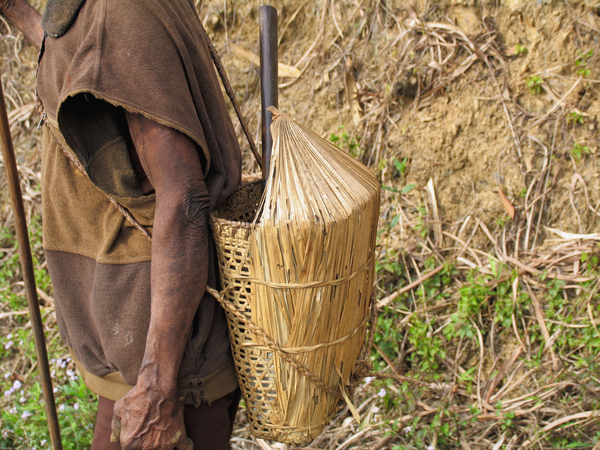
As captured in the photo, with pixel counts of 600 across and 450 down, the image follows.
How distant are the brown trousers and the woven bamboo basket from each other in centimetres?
11

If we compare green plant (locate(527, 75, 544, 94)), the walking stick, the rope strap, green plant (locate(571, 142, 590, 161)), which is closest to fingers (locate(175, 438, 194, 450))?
the rope strap

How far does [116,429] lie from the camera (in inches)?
48.8

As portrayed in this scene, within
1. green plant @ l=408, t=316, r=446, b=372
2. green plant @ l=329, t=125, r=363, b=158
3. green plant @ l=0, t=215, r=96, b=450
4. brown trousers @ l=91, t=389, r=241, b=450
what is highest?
green plant @ l=329, t=125, r=363, b=158

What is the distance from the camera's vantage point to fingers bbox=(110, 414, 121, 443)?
4.03ft

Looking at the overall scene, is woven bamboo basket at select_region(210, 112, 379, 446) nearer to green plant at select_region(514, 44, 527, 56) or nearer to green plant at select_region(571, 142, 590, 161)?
green plant at select_region(571, 142, 590, 161)

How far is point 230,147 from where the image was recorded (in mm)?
1292

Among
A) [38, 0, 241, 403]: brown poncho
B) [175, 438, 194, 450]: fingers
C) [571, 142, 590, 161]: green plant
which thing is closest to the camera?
[38, 0, 241, 403]: brown poncho

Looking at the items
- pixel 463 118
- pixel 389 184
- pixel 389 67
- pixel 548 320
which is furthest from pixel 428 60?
pixel 548 320

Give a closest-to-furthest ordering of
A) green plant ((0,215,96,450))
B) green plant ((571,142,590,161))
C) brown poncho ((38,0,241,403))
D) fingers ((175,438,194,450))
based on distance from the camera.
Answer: brown poncho ((38,0,241,403)) → fingers ((175,438,194,450)) → green plant ((0,215,96,450)) → green plant ((571,142,590,161))

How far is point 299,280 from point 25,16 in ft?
4.18

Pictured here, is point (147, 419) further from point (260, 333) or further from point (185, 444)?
point (260, 333)

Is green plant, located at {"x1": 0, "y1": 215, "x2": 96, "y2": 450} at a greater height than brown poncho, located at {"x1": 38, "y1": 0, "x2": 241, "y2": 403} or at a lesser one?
lesser

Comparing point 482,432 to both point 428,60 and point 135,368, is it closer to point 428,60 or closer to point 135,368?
point 135,368

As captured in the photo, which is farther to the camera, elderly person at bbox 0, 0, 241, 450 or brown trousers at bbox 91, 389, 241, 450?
brown trousers at bbox 91, 389, 241, 450
